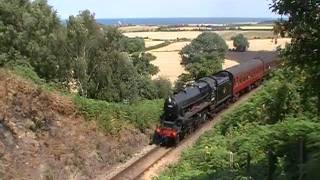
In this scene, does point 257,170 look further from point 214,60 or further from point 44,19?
point 214,60

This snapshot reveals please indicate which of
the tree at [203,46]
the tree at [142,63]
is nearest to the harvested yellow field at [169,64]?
the tree at [203,46]

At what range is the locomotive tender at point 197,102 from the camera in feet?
96.5

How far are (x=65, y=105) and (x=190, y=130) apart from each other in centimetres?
761

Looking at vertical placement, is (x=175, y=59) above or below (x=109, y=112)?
below

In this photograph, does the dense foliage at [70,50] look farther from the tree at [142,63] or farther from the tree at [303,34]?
the tree at [303,34]

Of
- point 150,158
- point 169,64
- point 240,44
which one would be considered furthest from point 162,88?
point 240,44

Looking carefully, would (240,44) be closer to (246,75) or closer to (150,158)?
(246,75)

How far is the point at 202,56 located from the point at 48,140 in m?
41.7

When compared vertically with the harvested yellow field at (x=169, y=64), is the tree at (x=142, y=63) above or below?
above

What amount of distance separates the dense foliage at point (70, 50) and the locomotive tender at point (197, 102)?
8.20 metres

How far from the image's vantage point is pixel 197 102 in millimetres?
31547

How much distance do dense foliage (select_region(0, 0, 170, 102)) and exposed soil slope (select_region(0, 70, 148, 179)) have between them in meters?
8.99

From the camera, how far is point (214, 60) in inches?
2270

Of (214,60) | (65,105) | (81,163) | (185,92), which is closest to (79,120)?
(65,105)
